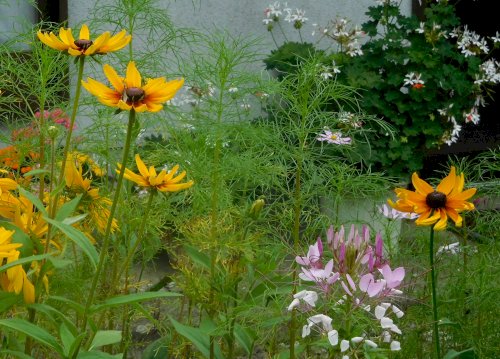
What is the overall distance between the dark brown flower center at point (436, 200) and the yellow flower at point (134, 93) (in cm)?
54

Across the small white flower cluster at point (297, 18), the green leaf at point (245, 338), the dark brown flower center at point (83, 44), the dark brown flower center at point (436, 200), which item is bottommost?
the green leaf at point (245, 338)

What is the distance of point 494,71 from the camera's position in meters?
6.00

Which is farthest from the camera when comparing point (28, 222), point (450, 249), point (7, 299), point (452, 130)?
point (452, 130)

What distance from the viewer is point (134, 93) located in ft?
4.92

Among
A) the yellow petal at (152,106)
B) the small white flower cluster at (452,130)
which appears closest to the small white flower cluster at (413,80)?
the small white flower cluster at (452,130)

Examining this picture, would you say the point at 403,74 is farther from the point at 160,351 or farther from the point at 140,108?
the point at 140,108

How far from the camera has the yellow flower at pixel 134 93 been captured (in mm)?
1499

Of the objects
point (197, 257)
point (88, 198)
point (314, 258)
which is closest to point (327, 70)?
point (197, 257)

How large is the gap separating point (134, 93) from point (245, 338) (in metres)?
0.76

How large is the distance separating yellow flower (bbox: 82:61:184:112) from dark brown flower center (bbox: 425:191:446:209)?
0.54 metres

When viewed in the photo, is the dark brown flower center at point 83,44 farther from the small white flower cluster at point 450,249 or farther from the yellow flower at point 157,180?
the small white flower cluster at point 450,249

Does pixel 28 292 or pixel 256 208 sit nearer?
pixel 28 292

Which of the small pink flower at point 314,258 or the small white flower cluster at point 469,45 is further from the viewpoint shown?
the small white flower cluster at point 469,45

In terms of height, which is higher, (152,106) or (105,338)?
(152,106)
